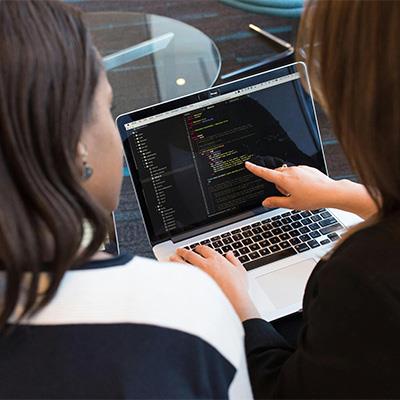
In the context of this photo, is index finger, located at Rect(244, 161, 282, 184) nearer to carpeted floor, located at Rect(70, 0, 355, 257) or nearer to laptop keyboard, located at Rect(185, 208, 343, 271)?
laptop keyboard, located at Rect(185, 208, 343, 271)

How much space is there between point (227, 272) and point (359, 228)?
0.37 meters

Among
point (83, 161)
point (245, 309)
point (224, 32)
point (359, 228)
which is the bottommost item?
point (224, 32)

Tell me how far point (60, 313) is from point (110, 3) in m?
2.71

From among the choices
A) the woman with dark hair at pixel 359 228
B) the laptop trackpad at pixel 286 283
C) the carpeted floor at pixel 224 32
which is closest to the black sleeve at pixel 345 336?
the woman with dark hair at pixel 359 228

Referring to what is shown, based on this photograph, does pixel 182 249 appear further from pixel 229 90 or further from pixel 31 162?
pixel 31 162

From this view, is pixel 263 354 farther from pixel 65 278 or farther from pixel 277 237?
pixel 65 278

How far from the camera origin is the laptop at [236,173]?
108 cm

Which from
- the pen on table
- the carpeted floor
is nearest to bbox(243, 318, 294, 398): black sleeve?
the carpeted floor

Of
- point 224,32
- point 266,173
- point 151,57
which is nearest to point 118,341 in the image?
point 266,173

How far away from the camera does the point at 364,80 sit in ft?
2.04

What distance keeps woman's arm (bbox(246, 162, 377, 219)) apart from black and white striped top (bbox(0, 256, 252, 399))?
507mm

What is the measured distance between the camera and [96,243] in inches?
25.4

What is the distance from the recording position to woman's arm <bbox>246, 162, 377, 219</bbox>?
3.45 ft

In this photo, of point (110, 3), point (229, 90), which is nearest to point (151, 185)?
point (229, 90)
